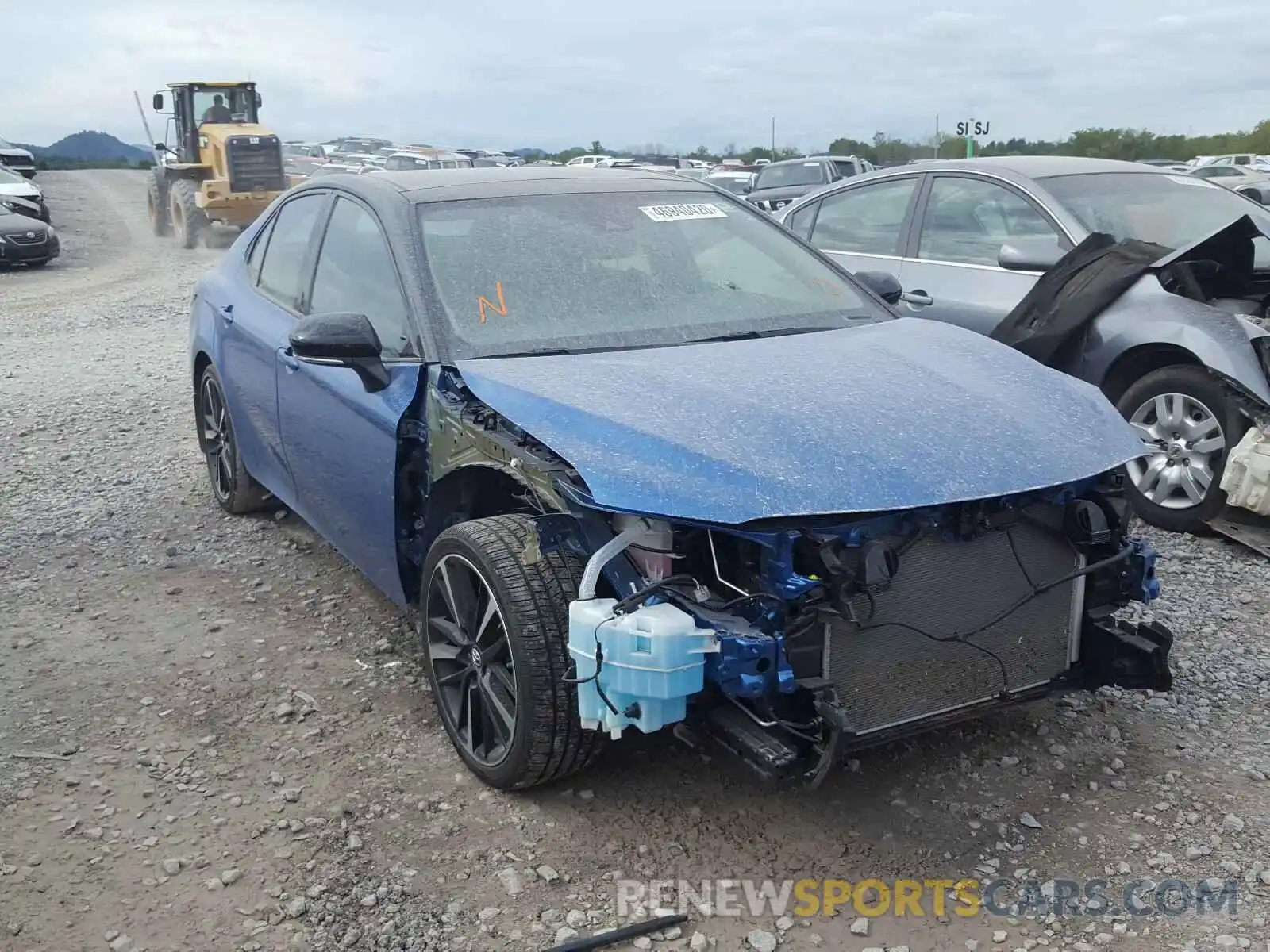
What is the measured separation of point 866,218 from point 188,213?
17559 millimetres

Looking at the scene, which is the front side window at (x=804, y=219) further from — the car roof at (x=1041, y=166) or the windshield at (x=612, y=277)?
the windshield at (x=612, y=277)

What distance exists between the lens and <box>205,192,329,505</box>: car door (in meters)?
4.79

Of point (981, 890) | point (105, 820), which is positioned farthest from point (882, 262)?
point (105, 820)

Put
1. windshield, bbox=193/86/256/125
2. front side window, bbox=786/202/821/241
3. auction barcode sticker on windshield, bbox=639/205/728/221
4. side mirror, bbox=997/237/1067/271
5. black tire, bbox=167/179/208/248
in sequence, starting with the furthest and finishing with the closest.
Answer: windshield, bbox=193/86/256/125, black tire, bbox=167/179/208/248, front side window, bbox=786/202/821/241, side mirror, bbox=997/237/1067/271, auction barcode sticker on windshield, bbox=639/205/728/221

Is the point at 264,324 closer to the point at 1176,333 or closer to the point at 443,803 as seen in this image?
the point at 443,803

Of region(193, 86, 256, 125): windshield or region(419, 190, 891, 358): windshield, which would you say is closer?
region(419, 190, 891, 358): windshield

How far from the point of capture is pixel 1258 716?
3.84 m

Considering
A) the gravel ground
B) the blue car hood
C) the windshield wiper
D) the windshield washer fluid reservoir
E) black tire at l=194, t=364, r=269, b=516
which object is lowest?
the gravel ground

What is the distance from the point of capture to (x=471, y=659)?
3.49m

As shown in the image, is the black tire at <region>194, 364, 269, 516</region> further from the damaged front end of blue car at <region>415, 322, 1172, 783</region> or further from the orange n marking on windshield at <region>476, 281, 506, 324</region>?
the damaged front end of blue car at <region>415, 322, 1172, 783</region>

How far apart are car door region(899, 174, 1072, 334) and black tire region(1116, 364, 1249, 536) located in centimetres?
84

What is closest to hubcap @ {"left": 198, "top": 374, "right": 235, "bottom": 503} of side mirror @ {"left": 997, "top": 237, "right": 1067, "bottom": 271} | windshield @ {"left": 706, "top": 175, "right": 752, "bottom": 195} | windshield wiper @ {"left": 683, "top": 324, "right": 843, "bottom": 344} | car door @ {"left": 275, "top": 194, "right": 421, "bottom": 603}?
car door @ {"left": 275, "top": 194, "right": 421, "bottom": 603}

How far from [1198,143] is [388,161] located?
4478 cm

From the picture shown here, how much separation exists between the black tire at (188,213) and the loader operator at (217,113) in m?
1.17
